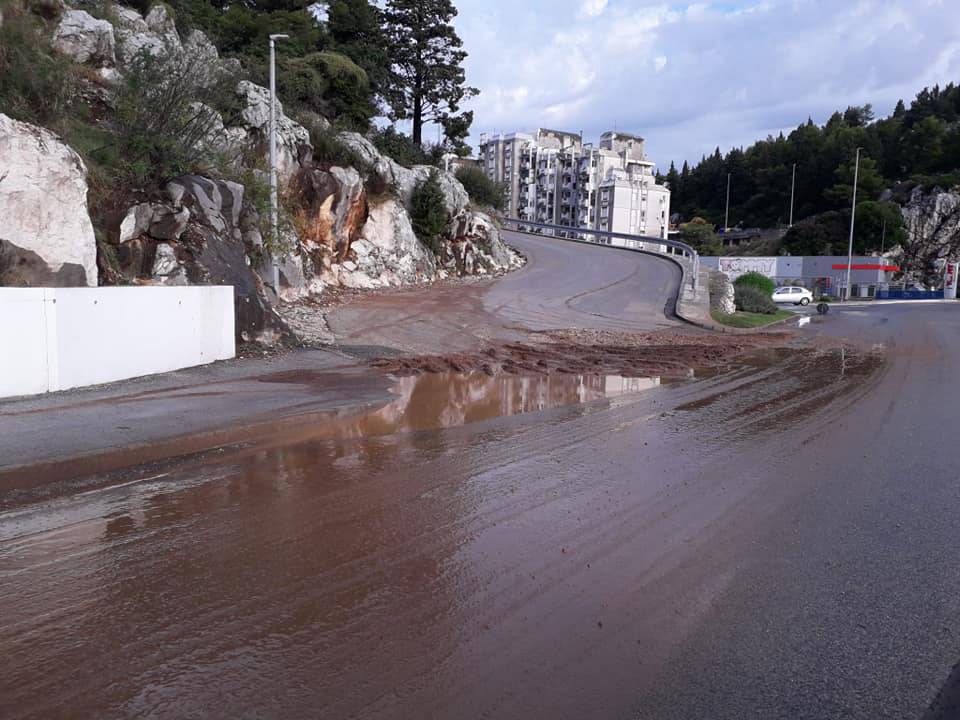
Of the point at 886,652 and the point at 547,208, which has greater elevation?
the point at 547,208

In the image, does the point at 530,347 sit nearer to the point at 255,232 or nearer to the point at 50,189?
the point at 255,232

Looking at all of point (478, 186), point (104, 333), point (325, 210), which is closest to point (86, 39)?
point (325, 210)

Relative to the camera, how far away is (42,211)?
11969mm

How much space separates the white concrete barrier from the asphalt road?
383 cm

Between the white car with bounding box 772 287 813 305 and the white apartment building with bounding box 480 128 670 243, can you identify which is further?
the white apartment building with bounding box 480 128 670 243

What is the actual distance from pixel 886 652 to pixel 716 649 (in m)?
0.94

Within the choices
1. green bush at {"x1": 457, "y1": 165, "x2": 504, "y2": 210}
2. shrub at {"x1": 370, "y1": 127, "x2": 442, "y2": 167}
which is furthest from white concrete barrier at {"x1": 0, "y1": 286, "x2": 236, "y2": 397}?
green bush at {"x1": 457, "y1": 165, "x2": 504, "y2": 210}

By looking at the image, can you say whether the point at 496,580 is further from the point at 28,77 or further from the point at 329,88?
the point at 329,88

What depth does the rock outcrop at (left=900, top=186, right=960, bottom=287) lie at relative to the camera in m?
79.2

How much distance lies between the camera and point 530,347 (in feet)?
57.8

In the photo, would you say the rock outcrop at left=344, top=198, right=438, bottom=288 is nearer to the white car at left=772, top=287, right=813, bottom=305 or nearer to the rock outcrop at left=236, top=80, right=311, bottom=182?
the rock outcrop at left=236, top=80, right=311, bottom=182

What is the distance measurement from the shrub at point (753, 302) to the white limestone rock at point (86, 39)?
24251 mm

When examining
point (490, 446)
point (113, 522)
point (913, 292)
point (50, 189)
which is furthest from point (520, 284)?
point (913, 292)

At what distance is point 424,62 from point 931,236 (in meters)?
65.8
